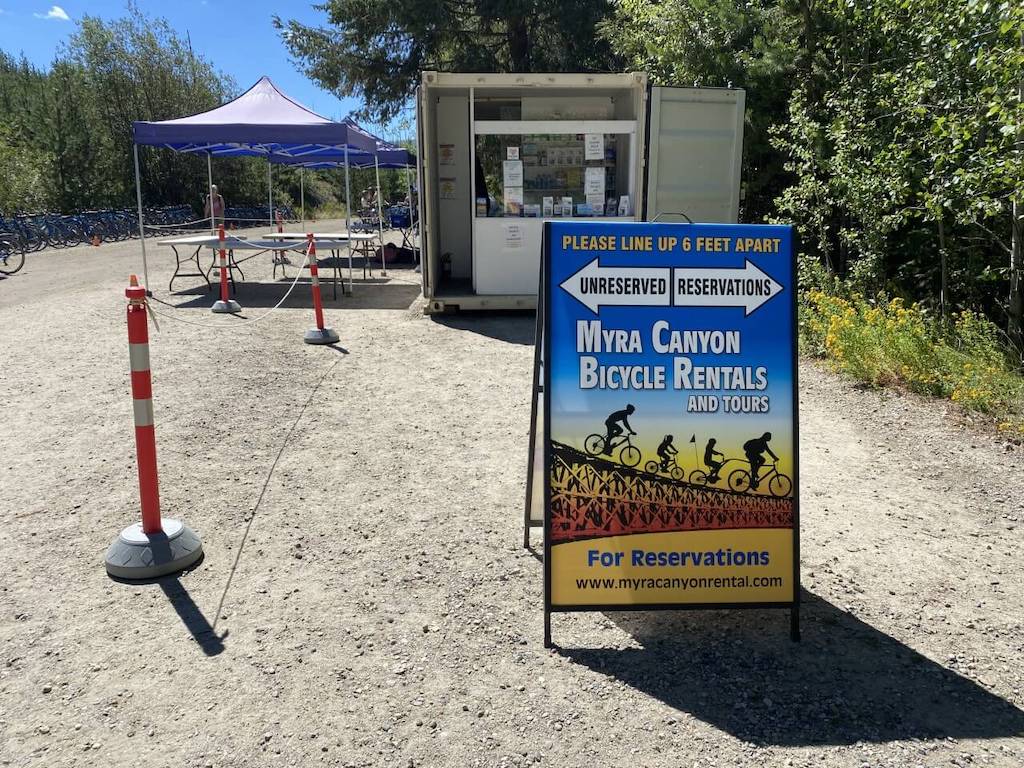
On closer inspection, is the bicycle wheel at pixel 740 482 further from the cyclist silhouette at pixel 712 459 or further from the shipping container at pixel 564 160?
the shipping container at pixel 564 160

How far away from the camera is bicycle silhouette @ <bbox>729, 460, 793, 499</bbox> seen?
3.32m

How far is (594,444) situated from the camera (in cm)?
329

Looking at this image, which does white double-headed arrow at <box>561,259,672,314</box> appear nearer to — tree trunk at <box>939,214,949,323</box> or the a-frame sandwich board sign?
the a-frame sandwich board sign

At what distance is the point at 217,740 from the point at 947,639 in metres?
2.87

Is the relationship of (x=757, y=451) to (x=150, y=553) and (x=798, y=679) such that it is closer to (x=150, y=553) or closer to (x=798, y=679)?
(x=798, y=679)

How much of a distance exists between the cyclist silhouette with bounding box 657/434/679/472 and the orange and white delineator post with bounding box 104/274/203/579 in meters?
2.37

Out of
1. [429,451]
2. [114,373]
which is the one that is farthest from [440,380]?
[114,373]

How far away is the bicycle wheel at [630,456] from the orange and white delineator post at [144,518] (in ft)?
7.34

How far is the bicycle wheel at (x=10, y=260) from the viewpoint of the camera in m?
17.3

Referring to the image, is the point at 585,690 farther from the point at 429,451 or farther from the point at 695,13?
the point at 695,13

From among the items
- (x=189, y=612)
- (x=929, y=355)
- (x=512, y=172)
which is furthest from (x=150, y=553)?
(x=512, y=172)

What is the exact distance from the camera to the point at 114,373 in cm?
779

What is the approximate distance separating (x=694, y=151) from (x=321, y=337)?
5153mm

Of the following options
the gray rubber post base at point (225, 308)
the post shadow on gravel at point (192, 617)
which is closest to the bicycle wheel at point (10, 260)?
the gray rubber post base at point (225, 308)
